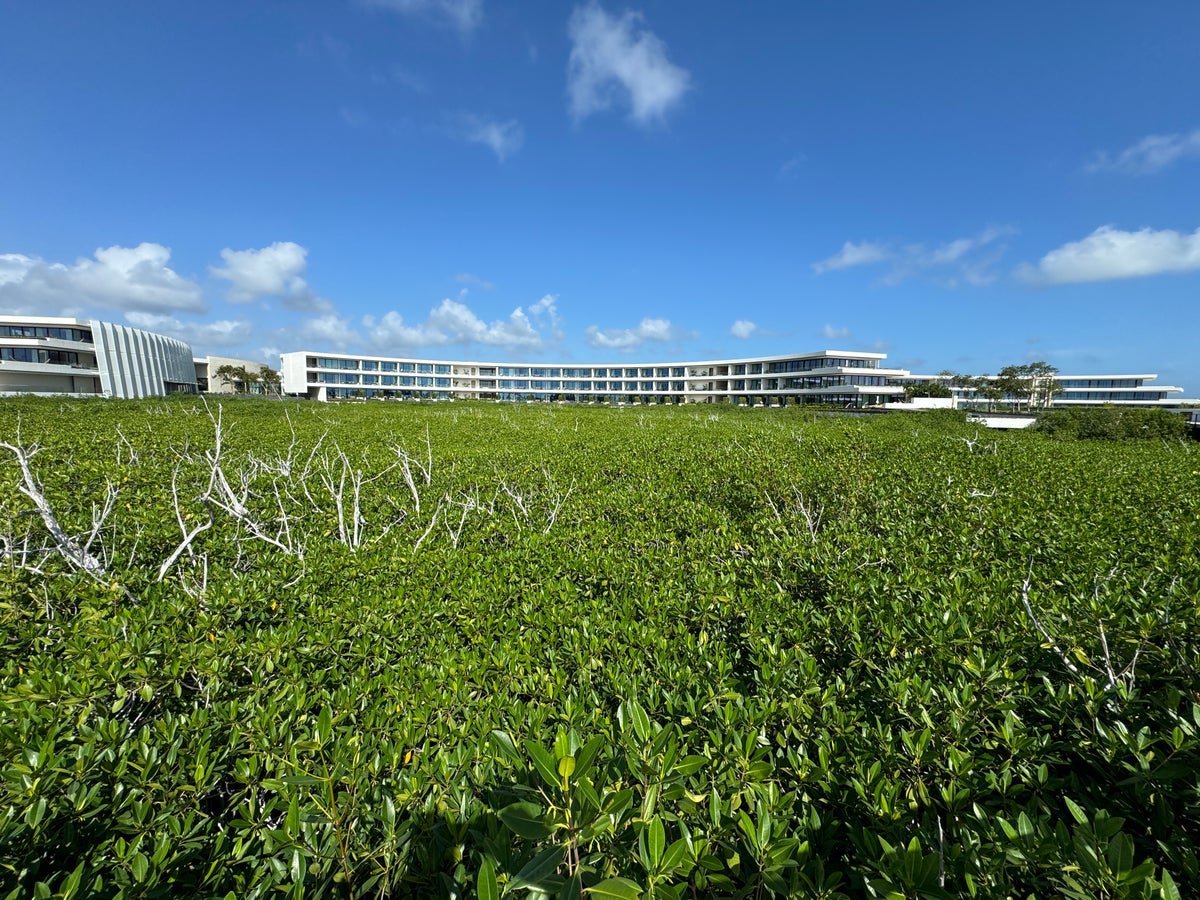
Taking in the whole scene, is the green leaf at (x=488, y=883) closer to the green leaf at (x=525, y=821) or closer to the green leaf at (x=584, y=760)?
the green leaf at (x=525, y=821)

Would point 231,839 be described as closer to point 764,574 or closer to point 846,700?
point 846,700

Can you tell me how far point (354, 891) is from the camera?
1.53m

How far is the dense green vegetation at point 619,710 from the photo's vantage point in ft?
4.67

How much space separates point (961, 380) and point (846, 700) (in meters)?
100.0

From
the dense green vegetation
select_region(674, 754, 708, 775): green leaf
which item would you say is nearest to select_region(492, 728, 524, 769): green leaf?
the dense green vegetation

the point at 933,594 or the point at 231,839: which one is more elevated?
the point at 933,594

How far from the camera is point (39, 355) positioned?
46094 millimetres

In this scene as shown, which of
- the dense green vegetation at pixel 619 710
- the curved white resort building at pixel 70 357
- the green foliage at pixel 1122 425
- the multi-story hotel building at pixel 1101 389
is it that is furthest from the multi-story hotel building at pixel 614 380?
the dense green vegetation at pixel 619 710

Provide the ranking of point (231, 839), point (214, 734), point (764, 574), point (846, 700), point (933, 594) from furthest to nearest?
point (764, 574), point (933, 594), point (846, 700), point (214, 734), point (231, 839)

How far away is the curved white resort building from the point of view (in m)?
45.1

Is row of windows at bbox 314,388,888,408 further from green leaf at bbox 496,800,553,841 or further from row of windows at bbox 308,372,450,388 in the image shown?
green leaf at bbox 496,800,553,841

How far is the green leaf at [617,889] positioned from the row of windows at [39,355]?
7014cm

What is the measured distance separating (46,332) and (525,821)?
71424 mm

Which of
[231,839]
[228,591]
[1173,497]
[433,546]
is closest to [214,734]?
[231,839]
